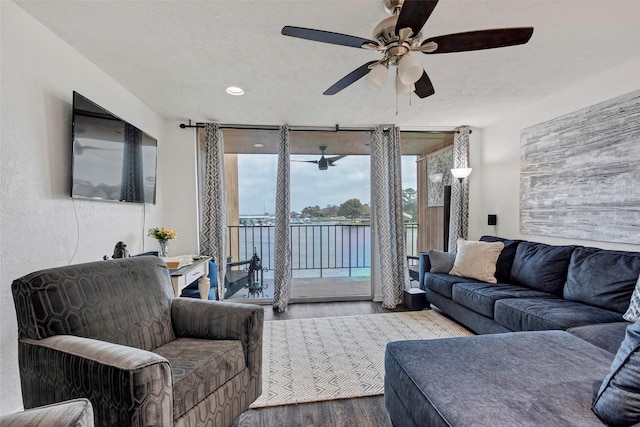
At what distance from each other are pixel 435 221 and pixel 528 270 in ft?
5.81

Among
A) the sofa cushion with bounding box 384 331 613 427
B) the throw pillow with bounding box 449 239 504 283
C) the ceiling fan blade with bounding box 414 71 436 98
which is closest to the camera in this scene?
the sofa cushion with bounding box 384 331 613 427

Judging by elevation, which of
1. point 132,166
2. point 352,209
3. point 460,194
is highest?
point 132,166

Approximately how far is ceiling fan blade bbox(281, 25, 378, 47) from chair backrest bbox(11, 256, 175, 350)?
5.23ft

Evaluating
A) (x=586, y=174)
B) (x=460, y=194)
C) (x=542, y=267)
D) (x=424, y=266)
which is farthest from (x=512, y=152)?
(x=424, y=266)

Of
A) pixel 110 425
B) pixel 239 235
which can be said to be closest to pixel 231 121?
pixel 239 235

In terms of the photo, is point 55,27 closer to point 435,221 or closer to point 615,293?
point 615,293

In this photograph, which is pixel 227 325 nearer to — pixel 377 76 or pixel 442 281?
pixel 377 76

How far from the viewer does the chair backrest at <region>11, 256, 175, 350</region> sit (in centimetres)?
133

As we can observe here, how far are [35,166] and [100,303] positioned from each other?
3.25 feet

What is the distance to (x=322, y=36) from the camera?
4.76 ft

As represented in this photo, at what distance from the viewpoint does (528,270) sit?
2832 mm

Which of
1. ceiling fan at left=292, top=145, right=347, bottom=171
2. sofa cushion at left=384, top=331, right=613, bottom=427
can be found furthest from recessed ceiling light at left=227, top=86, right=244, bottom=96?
sofa cushion at left=384, top=331, right=613, bottom=427

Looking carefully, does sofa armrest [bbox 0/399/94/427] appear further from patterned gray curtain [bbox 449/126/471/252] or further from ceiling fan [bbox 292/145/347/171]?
patterned gray curtain [bbox 449/126/471/252]

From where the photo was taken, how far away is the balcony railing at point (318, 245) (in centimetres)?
453
